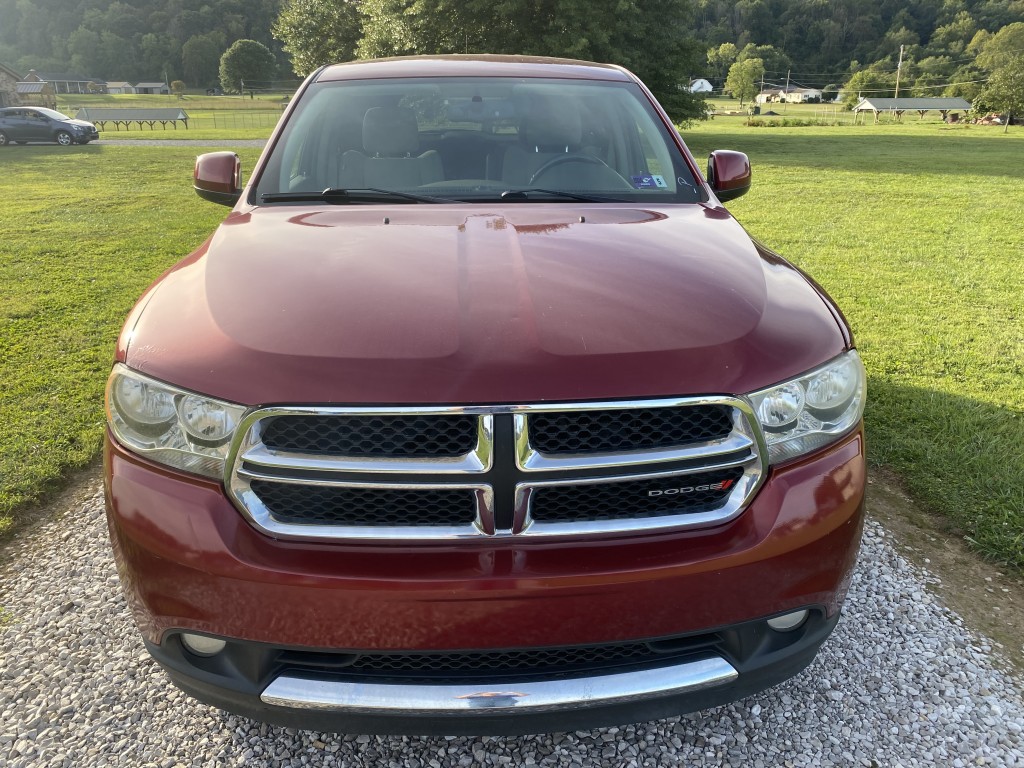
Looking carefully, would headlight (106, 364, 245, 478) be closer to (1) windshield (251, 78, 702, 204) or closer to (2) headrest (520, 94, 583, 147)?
(1) windshield (251, 78, 702, 204)

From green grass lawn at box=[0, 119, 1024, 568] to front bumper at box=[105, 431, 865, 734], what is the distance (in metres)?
1.86

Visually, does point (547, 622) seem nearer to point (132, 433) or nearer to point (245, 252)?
point (132, 433)

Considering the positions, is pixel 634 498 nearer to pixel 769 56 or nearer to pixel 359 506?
pixel 359 506

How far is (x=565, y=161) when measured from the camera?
2.90 m

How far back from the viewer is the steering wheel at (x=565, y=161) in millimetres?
2850

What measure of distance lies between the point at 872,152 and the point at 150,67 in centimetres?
11418

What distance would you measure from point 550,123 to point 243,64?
10324cm

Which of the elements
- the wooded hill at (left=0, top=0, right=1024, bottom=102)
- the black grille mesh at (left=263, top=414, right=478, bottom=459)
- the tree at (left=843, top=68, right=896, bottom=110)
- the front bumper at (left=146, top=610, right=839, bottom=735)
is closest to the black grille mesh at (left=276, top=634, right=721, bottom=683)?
the front bumper at (left=146, top=610, right=839, bottom=735)

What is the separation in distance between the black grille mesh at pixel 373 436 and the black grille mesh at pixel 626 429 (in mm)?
158

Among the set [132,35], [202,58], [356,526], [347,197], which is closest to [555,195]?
[347,197]

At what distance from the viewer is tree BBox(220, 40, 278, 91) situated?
91.9 m

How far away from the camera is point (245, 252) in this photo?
2115mm

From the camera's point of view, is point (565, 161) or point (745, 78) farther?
point (745, 78)

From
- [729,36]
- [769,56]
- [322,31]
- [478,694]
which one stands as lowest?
[478,694]
